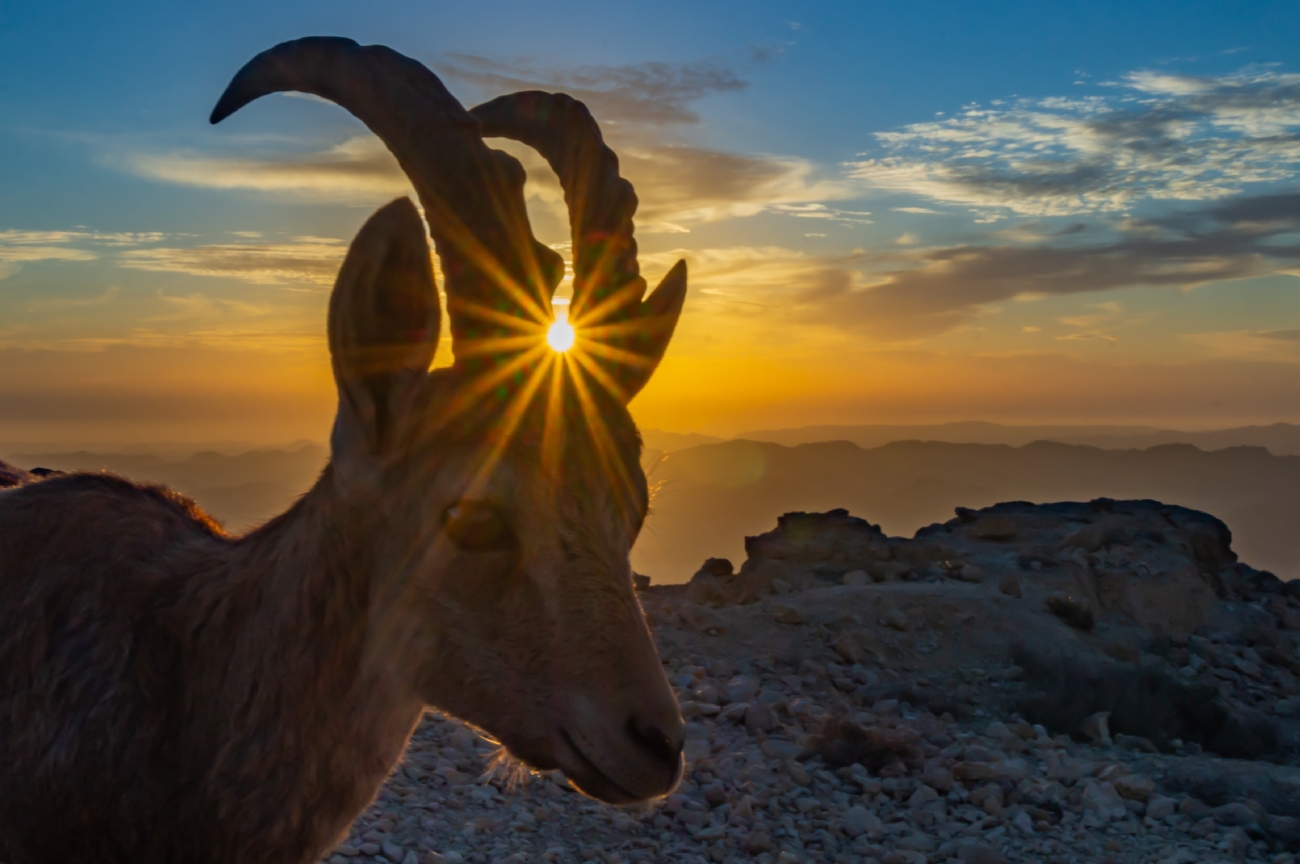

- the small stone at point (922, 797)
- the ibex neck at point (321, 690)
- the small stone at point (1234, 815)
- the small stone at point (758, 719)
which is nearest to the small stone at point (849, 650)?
the small stone at point (758, 719)

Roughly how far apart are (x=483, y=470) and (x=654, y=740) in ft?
2.81

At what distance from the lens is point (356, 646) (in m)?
2.99

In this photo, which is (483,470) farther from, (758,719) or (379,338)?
(758,719)

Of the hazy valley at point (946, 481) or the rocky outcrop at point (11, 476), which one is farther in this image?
the hazy valley at point (946, 481)

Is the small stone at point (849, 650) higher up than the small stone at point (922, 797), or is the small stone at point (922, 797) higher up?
the small stone at point (849, 650)

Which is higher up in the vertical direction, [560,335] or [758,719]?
[560,335]

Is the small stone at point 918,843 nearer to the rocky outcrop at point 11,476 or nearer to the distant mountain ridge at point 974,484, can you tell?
the rocky outcrop at point 11,476

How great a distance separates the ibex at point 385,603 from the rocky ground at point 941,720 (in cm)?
64

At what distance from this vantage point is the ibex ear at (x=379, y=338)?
→ 261 cm

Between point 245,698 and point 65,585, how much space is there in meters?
0.80

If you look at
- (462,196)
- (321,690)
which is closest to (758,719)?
(321,690)

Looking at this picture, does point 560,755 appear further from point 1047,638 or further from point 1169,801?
point 1047,638

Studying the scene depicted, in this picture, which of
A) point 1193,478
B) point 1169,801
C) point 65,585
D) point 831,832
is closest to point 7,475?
point 65,585

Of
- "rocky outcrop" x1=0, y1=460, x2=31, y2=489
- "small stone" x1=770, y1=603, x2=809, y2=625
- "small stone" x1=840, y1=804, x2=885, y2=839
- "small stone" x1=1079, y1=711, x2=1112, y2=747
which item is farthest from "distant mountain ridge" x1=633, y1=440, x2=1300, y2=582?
"rocky outcrop" x1=0, y1=460, x2=31, y2=489
